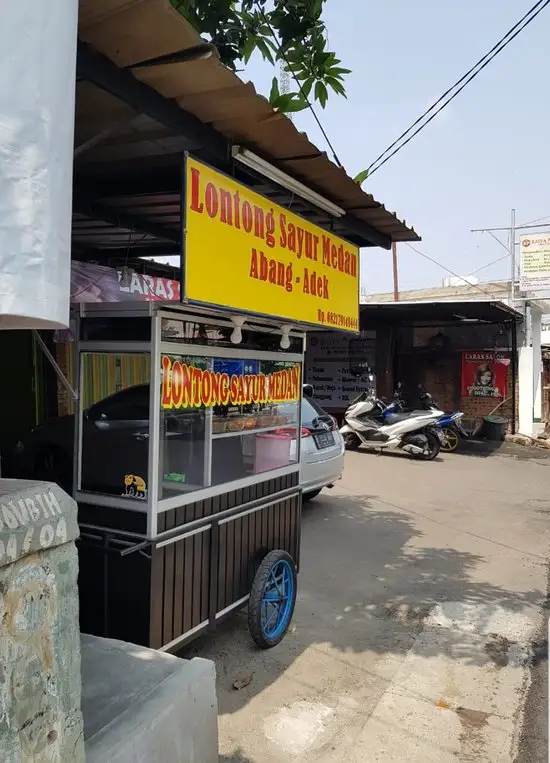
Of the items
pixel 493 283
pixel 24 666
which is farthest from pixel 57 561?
pixel 493 283

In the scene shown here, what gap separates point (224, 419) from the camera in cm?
392

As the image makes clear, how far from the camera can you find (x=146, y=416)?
11.1 feet

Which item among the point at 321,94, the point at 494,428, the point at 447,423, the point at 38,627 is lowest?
the point at 494,428

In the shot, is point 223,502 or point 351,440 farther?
point 351,440

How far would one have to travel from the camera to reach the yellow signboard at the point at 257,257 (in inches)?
112

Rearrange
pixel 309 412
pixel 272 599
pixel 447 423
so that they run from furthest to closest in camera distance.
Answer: pixel 447 423
pixel 309 412
pixel 272 599

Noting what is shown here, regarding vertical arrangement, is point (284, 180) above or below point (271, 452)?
above

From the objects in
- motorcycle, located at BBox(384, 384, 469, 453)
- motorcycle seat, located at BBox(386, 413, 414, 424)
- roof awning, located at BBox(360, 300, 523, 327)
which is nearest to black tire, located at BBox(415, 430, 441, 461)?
motorcycle, located at BBox(384, 384, 469, 453)

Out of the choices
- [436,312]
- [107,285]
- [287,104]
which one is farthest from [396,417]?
[287,104]

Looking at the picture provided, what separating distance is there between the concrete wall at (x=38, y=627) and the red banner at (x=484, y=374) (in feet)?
48.5

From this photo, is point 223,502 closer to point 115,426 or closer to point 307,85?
point 115,426

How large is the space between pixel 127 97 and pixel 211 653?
3237mm

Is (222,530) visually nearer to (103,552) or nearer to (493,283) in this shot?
(103,552)

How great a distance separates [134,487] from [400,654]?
2.12m
